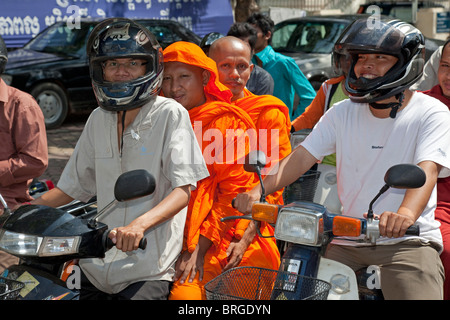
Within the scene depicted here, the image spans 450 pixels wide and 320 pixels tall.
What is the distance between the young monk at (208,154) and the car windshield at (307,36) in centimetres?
864

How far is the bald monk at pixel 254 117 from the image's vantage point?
360cm

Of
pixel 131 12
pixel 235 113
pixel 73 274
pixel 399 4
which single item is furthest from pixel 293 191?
pixel 399 4

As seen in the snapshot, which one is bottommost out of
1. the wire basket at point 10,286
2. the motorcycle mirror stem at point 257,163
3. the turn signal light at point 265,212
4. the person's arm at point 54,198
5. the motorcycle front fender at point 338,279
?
the motorcycle front fender at point 338,279

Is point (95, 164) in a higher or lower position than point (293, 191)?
higher

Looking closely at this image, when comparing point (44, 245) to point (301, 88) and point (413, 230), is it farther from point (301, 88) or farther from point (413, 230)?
point (301, 88)

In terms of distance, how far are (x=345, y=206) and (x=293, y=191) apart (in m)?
1.14

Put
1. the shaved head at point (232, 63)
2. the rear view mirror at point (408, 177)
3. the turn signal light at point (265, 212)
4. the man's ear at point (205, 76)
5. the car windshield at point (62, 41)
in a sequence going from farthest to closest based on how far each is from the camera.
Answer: the car windshield at point (62, 41) < the shaved head at point (232, 63) < the man's ear at point (205, 76) < the turn signal light at point (265, 212) < the rear view mirror at point (408, 177)

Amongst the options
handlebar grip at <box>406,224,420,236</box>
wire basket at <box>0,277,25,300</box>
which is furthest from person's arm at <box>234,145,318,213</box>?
wire basket at <box>0,277,25,300</box>

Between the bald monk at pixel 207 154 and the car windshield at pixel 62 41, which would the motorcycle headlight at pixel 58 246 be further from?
the car windshield at pixel 62 41

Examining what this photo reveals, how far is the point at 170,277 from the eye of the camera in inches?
124

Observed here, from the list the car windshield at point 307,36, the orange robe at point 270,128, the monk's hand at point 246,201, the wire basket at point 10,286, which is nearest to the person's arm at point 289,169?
the monk's hand at point 246,201

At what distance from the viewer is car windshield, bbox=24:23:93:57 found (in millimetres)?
12109

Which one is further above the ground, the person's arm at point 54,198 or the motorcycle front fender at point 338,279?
the person's arm at point 54,198

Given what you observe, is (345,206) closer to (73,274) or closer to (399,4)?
(73,274)
